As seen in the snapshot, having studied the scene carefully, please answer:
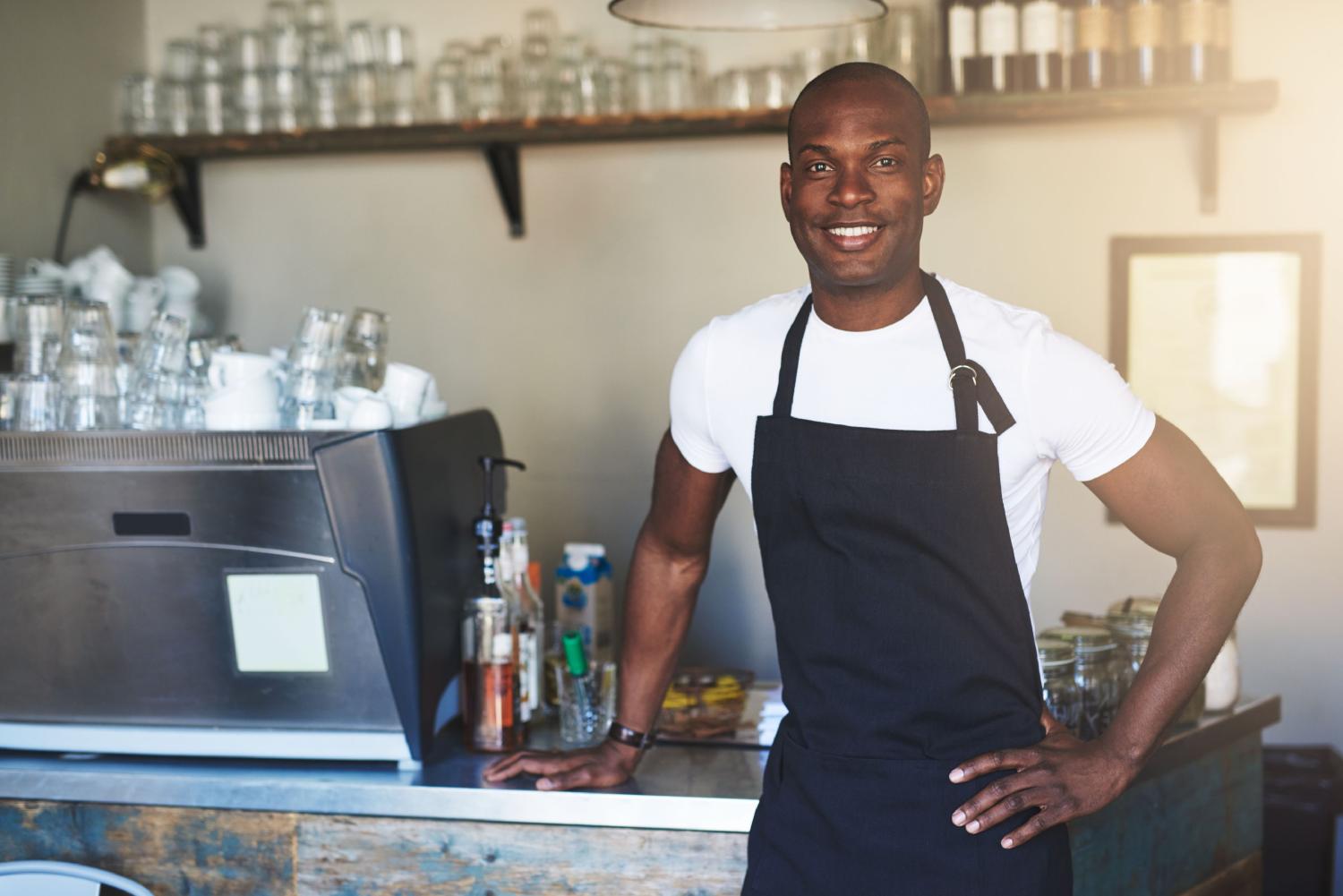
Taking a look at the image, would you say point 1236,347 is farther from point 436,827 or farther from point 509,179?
point 436,827

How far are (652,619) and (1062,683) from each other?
549mm

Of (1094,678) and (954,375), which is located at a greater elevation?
(954,375)

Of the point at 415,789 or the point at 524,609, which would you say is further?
the point at 524,609

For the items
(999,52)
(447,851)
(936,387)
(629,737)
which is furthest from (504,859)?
(999,52)

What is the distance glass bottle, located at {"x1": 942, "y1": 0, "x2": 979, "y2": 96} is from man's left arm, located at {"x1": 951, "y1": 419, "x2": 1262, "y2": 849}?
1.83m

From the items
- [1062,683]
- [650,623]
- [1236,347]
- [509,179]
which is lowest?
[1062,683]

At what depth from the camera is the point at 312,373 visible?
1981 mm

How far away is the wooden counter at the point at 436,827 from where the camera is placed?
1.72 meters

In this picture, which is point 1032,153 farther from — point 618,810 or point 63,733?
point 63,733

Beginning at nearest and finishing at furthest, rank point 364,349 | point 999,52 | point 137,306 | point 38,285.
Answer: point 364,349 < point 38,285 < point 137,306 < point 999,52

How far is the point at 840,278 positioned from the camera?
1482 millimetres

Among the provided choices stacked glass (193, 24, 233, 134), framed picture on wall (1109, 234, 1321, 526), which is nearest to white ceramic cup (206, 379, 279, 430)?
stacked glass (193, 24, 233, 134)

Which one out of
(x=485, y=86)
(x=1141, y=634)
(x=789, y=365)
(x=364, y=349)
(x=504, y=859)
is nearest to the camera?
(x=789, y=365)

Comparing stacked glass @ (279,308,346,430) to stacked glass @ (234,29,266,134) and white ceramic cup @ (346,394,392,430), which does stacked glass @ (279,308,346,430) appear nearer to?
white ceramic cup @ (346,394,392,430)
